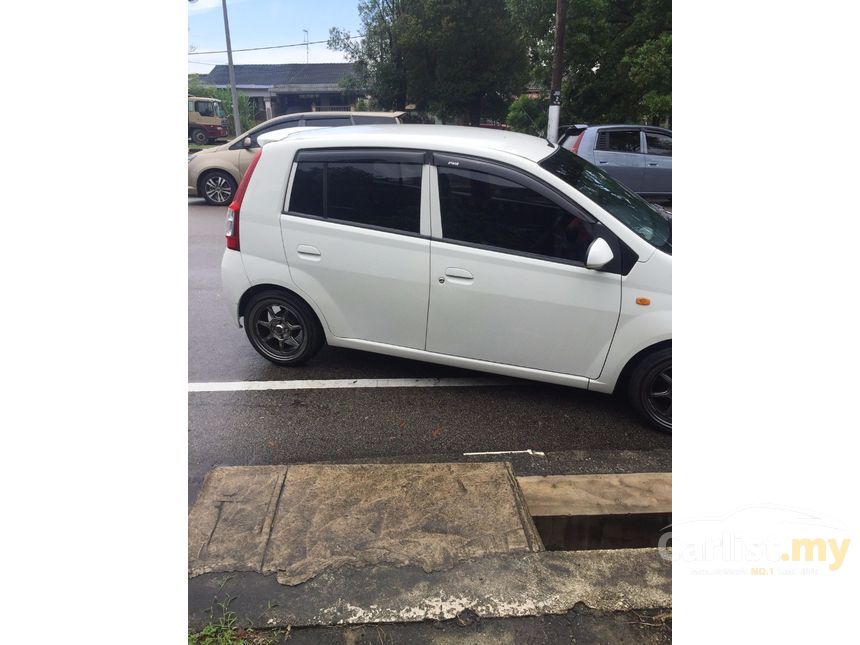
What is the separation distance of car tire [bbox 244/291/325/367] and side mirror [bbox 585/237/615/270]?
2.01 m

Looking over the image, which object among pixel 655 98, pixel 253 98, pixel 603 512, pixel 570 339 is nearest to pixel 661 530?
pixel 603 512

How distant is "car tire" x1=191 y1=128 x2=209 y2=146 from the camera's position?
93.1 ft

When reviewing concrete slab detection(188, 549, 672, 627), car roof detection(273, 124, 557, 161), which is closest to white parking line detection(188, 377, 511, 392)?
car roof detection(273, 124, 557, 161)

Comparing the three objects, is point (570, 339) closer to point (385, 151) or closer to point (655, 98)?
point (385, 151)

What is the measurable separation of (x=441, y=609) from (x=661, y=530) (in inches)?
55.4

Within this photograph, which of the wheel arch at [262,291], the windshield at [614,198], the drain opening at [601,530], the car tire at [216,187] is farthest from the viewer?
the car tire at [216,187]

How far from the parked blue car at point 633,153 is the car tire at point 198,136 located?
22.8 metres

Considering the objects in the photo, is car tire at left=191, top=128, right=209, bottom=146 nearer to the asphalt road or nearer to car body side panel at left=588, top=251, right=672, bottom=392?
the asphalt road

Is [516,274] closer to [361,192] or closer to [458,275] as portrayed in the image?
[458,275]

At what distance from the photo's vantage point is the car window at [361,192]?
3.89m

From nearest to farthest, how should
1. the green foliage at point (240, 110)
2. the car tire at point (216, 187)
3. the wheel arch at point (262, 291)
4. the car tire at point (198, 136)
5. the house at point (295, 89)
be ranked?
the wheel arch at point (262, 291) → the car tire at point (216, 187) → the car tire at point (198, 136) → the green foliage at point (240, 110) → the house at point (295, 89)

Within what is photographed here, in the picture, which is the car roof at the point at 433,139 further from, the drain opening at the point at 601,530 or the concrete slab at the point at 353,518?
the drain opening at the point at 601,530

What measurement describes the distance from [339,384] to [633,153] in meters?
8.59

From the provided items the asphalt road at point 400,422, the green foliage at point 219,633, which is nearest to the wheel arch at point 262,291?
the asphalt road at point 400,422
